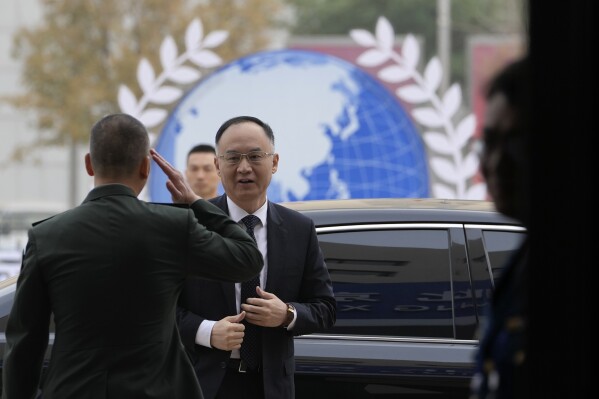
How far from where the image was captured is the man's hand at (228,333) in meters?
3.99


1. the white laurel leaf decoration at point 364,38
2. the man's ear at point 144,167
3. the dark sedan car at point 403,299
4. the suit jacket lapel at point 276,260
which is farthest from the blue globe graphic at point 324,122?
the man's ear at point 144,167

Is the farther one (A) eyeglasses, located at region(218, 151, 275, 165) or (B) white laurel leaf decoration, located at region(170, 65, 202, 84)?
(B) white laurel leaf decoration, located at region(170, 65, 202, 84)

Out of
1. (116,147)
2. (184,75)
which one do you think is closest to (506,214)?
(116,147)

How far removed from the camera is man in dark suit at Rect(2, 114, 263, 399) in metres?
3.22

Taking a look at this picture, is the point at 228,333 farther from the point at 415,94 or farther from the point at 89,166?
the point at 415,94

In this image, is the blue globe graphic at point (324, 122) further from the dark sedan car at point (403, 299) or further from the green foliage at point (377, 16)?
the green foliage at point (377, 16)

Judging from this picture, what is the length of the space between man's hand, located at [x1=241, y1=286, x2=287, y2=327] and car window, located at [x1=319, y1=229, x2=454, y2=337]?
748 mm

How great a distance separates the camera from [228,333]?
3.99 m

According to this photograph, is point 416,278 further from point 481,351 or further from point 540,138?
point 540,138

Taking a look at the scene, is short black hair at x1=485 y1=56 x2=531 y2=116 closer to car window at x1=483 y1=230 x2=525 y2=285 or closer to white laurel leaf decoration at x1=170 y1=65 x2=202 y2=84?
car window at x1=483 y1=230 x2=525 y2=285

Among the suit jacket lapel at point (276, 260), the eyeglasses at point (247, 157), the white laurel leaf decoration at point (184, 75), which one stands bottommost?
the suit jacket lapel at point (276, 260)

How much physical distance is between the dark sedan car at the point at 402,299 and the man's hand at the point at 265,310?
653mm

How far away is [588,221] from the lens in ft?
5.31

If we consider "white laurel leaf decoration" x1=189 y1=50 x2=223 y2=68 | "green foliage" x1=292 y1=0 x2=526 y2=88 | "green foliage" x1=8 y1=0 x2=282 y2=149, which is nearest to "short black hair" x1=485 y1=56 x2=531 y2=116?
"white laurel leaf decoration" x1=189 y1=50 x2=223 y2=68
